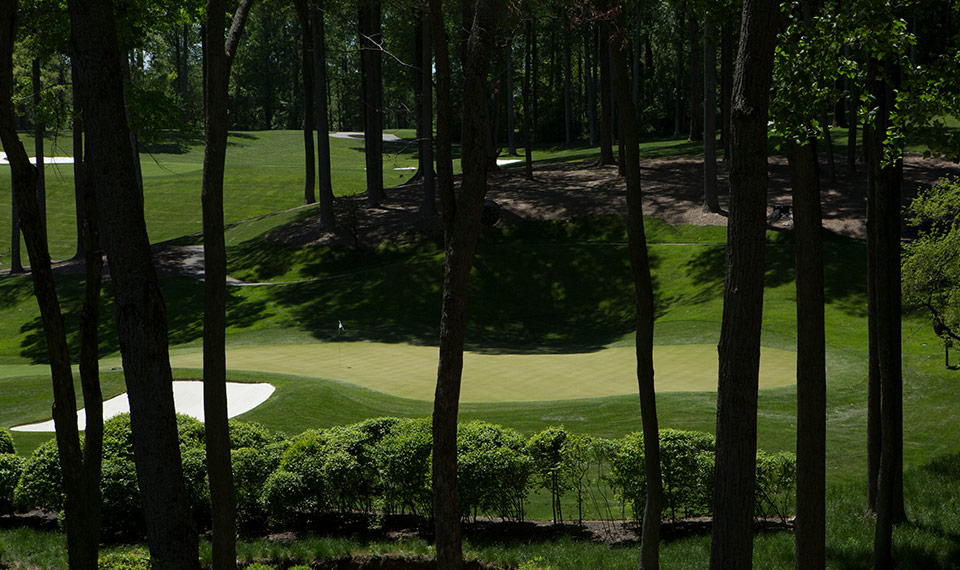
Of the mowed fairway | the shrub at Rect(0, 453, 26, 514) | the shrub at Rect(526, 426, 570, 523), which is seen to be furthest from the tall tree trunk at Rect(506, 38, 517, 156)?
the shrub at Rect(0, 453, 26, 514)

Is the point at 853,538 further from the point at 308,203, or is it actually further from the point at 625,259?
the point at 308,203

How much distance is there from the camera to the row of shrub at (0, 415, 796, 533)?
10109 millimetres

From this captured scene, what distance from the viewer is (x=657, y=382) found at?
62.3 feet

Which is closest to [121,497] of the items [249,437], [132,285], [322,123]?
[249,437]

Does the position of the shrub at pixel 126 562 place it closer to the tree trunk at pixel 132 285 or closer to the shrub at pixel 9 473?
the tree trunk at pixel 132 285

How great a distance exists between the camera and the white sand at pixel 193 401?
16.4 metres

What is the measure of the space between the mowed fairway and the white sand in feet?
7.67

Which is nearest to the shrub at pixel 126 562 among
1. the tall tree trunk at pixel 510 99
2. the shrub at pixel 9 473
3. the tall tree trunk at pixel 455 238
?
the tall tree trunk at pixel 455 238

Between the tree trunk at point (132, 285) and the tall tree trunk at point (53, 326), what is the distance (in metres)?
0.38

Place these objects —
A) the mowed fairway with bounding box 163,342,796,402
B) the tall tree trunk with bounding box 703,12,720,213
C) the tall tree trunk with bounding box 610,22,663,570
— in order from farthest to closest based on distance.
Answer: the tall tree trunk with bounding box 703,12,720,213 < the mowed fairway with bounding box 163,342,796,402 < the tall tree trunk with bounding box 610,22,663,570

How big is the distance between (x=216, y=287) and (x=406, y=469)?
14.0 feet

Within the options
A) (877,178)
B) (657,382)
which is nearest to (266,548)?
(877,178)

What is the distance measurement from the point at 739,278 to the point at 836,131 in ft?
162

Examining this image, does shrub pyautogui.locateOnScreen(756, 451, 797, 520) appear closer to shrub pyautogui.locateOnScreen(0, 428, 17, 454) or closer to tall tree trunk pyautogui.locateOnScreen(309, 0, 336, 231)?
shrub pyautogui.locateOnScreen(0, 428, 17, 454)
